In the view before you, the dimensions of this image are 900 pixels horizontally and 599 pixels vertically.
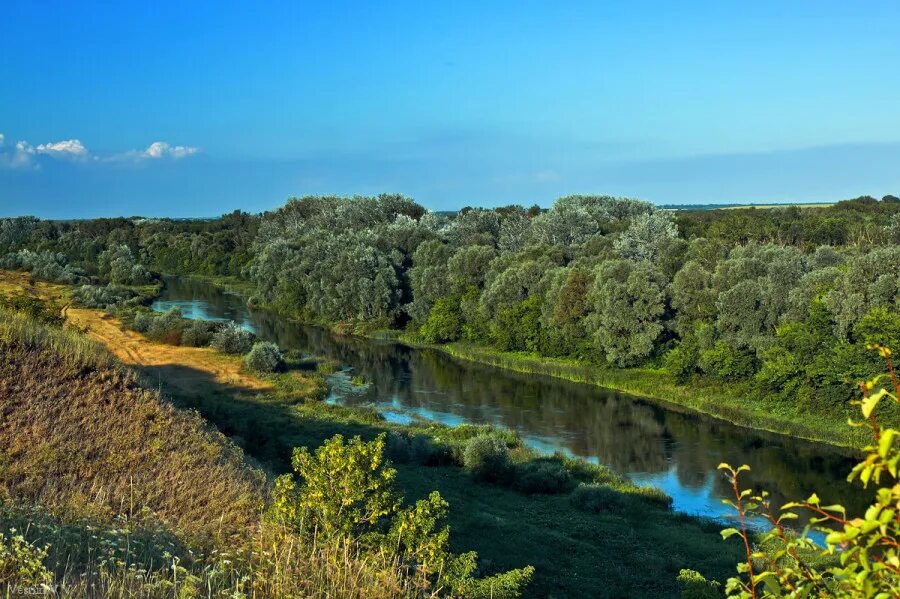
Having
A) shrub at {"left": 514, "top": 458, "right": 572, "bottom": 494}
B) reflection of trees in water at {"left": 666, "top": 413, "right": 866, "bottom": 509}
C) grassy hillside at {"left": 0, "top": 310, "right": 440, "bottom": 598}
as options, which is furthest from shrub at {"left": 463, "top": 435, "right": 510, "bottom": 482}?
grassy hillside at {"left": 0, "top": 310, "right": 440, "bottom": 598}

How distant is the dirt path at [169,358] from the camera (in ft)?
151

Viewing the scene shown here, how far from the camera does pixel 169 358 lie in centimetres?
5122

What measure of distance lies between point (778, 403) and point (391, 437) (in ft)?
74.6

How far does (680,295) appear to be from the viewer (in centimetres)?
5181

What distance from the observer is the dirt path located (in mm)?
45938

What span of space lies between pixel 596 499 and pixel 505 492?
126 inches

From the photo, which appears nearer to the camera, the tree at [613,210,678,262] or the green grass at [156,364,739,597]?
the green grass at [156,364,739,597]

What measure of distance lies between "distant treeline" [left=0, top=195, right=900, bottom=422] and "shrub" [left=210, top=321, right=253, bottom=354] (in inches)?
660

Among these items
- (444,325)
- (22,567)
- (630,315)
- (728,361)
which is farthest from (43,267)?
(22,567)

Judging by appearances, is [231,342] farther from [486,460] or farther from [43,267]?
[43,267]

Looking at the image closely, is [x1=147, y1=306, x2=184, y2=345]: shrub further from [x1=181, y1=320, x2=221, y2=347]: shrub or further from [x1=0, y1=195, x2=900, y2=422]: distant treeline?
[x1=0, y1=195, x2=900, y2=422]: distant treeline

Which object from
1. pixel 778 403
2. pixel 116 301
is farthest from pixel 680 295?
pixel 116 301

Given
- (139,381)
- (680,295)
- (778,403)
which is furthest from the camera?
(680,295)

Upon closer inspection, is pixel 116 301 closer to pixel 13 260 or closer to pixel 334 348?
pixel 334 348
